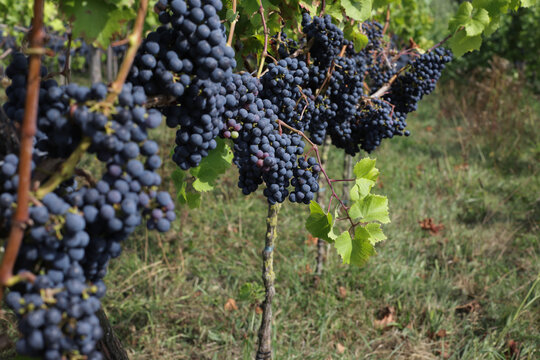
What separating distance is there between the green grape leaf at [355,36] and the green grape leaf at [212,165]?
102 centimetres

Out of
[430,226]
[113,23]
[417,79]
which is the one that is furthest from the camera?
[430,226]

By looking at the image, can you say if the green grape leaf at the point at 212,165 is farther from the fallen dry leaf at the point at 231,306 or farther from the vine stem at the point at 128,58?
the fallen dry leaf at the point at 231,306

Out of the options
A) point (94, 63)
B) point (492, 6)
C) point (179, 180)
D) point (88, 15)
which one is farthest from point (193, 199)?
point (94, 63)

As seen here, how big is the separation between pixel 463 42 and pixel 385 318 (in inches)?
77.0

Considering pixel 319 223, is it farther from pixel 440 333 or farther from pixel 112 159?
pixel 440 333

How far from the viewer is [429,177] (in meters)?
5.41

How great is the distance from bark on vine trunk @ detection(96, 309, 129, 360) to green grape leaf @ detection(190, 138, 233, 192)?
1.85 ft

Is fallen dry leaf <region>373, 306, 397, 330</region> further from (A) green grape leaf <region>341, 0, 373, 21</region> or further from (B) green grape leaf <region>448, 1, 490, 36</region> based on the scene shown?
(A) green grape leaf <region>341, 0, 373, 21</region>

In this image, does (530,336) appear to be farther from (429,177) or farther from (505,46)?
(505,46)

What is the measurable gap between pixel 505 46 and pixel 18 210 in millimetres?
11686

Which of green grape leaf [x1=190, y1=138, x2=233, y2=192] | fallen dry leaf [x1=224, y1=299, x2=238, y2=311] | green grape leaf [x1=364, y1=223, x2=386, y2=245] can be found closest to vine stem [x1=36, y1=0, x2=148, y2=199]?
green grape leaf [x1=190, y1=138, x2=233, y2=192]

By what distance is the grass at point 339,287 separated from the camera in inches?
108

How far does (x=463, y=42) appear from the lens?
7.09ft

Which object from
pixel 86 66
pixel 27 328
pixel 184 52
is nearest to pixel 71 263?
pixel 27 328
